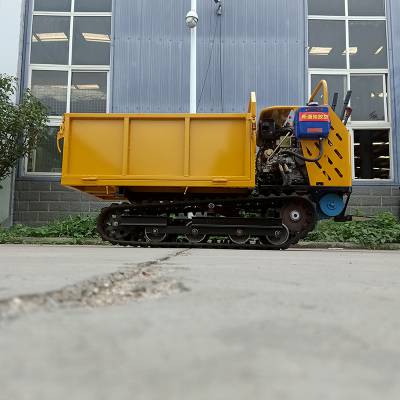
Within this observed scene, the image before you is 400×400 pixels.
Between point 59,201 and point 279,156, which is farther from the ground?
point 279,156

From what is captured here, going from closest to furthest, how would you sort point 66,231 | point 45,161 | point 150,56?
point 66,231 → point 45,161 → point 150,56

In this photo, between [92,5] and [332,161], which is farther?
[92,5]

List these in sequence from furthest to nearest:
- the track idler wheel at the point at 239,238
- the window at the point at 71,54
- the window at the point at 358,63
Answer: the window at the point at 71,54
the window at the point at 358,63
the track idler wheel at the point at 239,238

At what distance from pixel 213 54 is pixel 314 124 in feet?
16.8

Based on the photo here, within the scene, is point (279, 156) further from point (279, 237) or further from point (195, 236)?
point (195, 236)

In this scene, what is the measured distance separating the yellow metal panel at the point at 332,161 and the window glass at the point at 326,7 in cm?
569

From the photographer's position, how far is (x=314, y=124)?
7.26m

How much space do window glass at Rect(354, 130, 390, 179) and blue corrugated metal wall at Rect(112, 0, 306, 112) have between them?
1881 millimetres

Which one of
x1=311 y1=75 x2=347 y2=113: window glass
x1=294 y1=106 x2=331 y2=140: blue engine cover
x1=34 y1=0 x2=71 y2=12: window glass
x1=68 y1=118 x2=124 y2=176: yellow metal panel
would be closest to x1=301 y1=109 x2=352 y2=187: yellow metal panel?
x1=294 y1=106 x2=331 y2=140: blue engine cover

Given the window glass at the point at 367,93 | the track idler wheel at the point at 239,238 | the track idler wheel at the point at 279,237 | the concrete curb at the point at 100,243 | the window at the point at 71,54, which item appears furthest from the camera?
the window at the point at 71,54

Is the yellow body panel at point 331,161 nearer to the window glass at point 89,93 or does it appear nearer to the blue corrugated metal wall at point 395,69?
the blue corrugated metal wall at point 395,69

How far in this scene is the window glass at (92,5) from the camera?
11.9 meters

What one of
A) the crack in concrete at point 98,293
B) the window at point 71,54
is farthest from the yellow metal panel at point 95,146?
the crack in concrete at point 98,293

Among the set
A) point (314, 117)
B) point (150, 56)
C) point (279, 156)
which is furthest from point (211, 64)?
point (314, 117)
